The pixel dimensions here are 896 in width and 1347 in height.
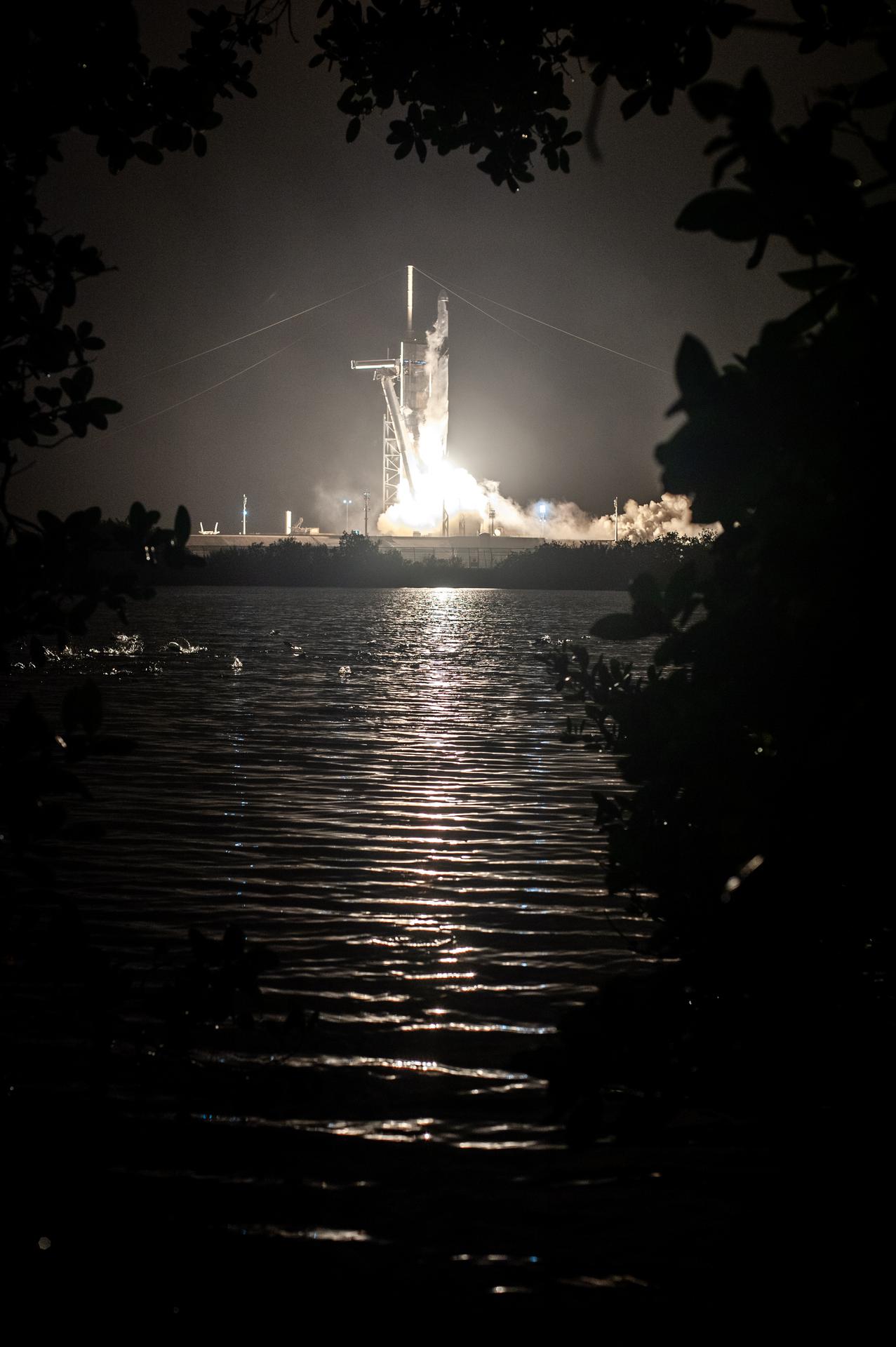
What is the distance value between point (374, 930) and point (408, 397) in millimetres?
132830

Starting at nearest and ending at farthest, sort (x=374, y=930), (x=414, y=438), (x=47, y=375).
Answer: (x=47, y=375), (x=374, y=930), (x=414, y=438)

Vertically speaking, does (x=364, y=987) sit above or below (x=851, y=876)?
below

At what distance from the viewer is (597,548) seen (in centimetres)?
10425

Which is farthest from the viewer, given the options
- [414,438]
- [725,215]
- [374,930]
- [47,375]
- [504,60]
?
[414,438]

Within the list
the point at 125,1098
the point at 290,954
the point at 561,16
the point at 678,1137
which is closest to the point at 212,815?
the point at 290,954

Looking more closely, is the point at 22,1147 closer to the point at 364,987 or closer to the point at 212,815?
the point at 364,987

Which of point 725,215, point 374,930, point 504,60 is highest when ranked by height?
point 504,60

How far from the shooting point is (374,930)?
6523 mm

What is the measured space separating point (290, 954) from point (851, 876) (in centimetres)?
403

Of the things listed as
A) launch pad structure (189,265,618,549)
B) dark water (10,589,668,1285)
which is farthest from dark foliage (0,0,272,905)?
launch pad structure (189,265,618,549)

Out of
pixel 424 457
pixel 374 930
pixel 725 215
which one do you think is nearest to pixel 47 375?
pixel 725 215

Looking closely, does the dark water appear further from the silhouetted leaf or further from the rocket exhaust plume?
the rocket exhaust plume

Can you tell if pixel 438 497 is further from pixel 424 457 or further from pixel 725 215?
Result: pixel 725 215

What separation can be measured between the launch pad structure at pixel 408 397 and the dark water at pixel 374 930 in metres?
117
